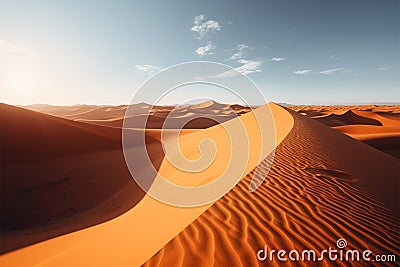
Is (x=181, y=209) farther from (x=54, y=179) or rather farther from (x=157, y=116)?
(x=157, y=116)

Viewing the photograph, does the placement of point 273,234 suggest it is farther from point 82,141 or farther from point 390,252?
point 82,141

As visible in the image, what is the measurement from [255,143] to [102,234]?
6507mm

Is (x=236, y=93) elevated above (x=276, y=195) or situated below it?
above

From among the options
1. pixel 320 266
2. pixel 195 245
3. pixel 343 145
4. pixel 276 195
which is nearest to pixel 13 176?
pixel 195 245

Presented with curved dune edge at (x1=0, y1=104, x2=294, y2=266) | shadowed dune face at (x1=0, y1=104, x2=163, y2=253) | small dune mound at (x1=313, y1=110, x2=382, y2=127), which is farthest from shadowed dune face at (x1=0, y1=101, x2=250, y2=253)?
small dune mound at (x1=313, y1=110, x2=382, y2=127)

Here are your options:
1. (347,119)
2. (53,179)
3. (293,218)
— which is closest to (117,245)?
(293,218)

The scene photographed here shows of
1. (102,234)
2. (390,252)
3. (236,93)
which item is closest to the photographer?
(390,252)

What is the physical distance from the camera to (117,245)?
3.59 m

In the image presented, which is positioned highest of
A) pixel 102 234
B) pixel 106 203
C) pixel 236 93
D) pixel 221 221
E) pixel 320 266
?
pixel 236 93

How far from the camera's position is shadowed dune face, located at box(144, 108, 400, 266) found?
275cm

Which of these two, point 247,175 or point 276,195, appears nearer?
point 276,195

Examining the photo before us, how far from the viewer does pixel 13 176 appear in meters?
7.87

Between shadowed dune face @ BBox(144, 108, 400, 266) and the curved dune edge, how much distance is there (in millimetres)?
441

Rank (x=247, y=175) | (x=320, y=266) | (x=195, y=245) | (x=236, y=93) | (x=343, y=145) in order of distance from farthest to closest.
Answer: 1. (x=343, y=145)
2. (x=236, y=93)
3. (x=247, y=175)
4. (x=195, y=245)
5. (x=320, y=266)
